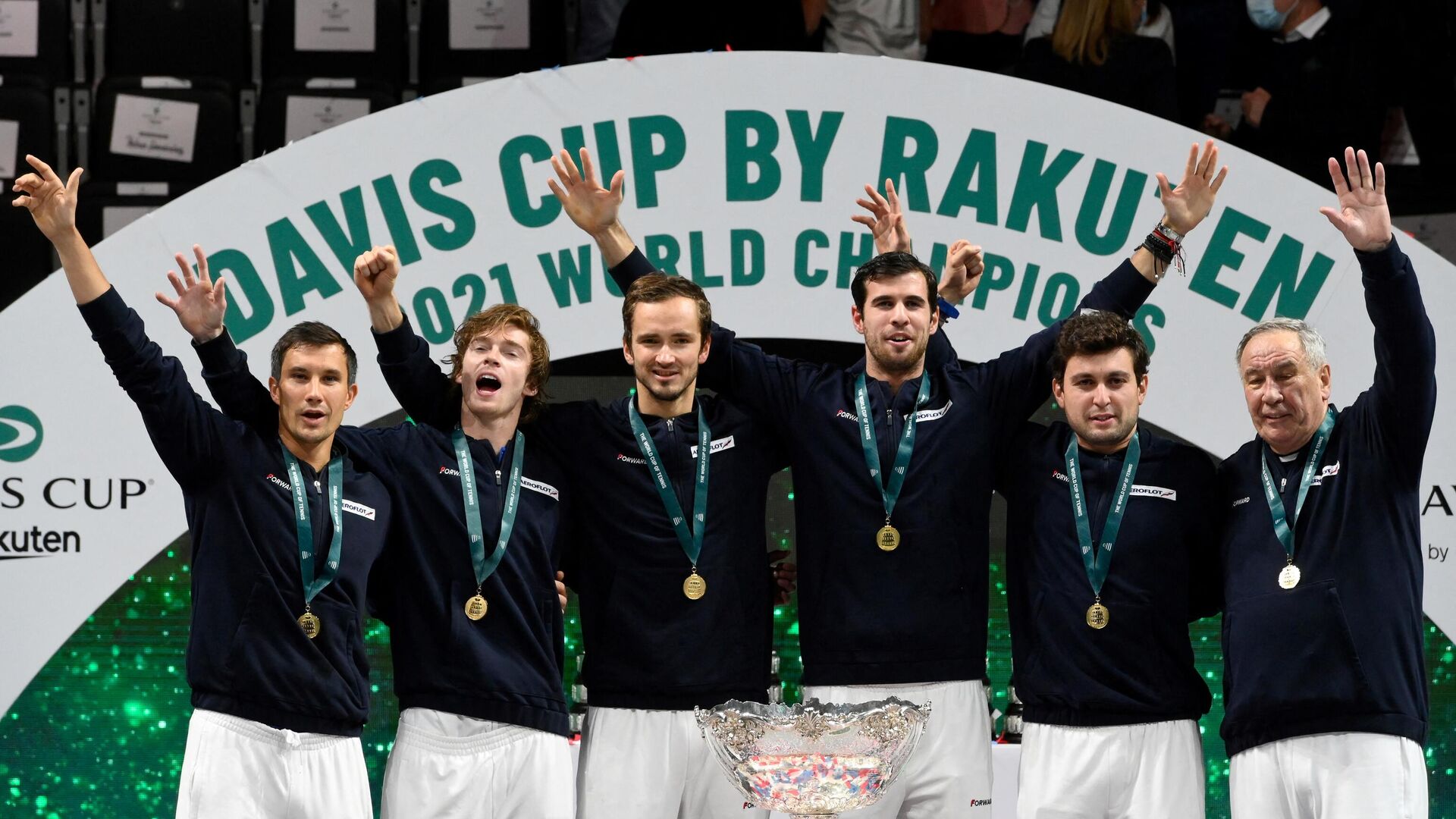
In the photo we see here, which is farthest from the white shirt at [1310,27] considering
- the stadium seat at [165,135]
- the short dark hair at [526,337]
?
the stadium seat at [165,135]

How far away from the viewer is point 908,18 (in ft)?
25.1

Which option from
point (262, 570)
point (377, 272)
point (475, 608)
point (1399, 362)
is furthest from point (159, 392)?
point (1399, 362)

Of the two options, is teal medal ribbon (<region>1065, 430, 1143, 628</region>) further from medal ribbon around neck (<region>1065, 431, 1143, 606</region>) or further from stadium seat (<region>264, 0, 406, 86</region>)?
stadium seat (<region>264, 0, 406, 86</region>)

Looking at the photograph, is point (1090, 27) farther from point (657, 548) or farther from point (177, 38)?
point (177, 38)

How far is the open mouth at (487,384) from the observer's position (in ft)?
15.8

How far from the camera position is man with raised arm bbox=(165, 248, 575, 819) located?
4617 millimetres

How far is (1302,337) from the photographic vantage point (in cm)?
468

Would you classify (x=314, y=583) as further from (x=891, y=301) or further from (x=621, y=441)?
(x=891, y=301)

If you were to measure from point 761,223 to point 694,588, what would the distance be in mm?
1558

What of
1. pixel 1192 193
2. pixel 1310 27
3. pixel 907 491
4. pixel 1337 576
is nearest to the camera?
pixel 1337 576

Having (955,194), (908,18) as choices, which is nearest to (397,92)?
(908,18)

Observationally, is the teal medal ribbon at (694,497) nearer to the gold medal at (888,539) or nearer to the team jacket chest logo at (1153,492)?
the gold medal at (888,539)

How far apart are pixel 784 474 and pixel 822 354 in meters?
0.45

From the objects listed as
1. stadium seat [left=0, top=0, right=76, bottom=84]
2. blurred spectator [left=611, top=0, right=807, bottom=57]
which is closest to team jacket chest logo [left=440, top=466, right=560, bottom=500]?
blurred spectator [left=611, top=0, right=807, bottom=57]
